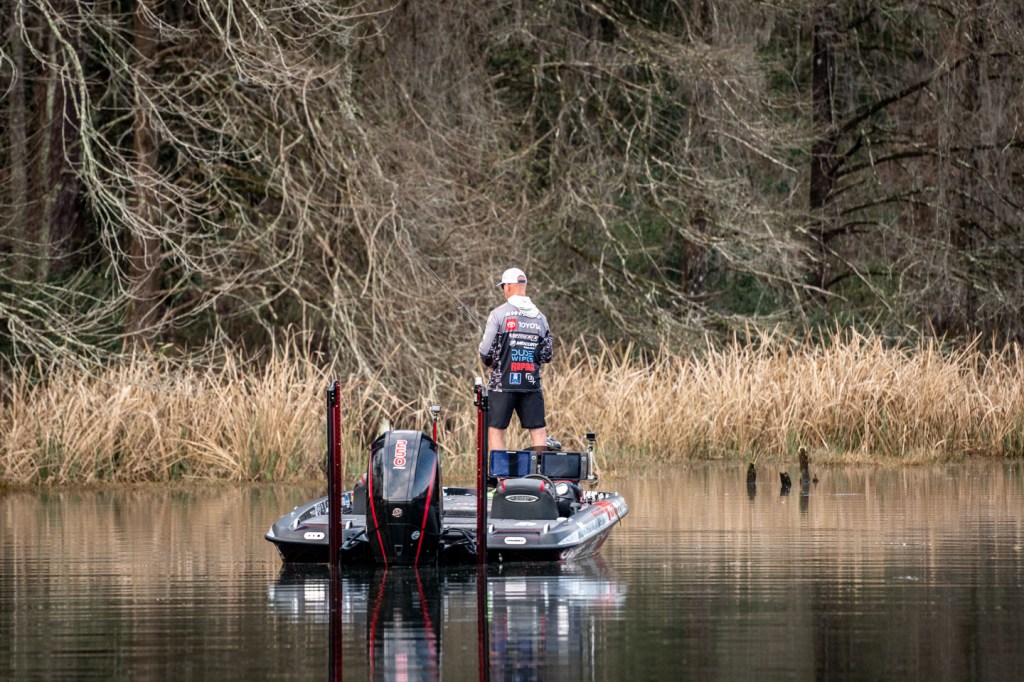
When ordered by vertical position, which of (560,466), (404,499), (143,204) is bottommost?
(404,499)

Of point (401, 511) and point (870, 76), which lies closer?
point (401, 511)

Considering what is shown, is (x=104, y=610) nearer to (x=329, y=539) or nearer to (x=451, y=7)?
(x=329, y=539)

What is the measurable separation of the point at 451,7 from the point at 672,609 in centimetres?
1966

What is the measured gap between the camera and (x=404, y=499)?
42.4 feet

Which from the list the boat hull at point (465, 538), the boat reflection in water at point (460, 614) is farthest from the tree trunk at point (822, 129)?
the boat reflection in water at point (460, 614)

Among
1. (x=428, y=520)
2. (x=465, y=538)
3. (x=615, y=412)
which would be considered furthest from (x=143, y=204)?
(x=428, y=520)

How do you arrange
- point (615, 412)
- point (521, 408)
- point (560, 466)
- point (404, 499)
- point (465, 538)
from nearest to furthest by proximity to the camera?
1. point (404, 499)
2. point (465, 538)
3. point (560, 466)
4. point (521, 408)
5. point (615, 412)

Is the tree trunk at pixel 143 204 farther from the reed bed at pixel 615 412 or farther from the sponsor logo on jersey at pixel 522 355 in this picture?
the sponsor logo on jersey at pixel 522 355

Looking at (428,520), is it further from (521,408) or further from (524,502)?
(521,408)

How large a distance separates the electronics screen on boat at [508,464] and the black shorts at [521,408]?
5.48ft

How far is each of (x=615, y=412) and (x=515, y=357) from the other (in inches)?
315

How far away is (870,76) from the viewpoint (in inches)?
1467

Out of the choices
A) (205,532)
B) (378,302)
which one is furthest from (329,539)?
(378,302)

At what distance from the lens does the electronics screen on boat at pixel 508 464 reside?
15383 mm
